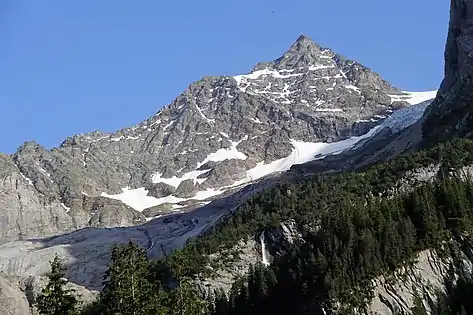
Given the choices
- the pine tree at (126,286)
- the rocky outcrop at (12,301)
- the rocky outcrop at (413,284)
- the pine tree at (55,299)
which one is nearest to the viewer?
the pine tree at (55,299)

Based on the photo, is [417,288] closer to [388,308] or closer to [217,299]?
[388,308]

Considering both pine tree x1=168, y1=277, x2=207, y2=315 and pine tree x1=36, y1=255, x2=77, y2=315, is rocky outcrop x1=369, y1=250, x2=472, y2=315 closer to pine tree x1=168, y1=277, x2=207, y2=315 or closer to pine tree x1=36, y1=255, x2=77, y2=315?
pine tree x1=168, y1=277, x2=207, y2=315

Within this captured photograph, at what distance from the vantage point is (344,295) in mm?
105375

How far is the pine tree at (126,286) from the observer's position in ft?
207

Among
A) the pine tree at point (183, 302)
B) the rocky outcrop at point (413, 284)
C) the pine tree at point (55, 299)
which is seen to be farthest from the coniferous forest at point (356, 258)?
the pine tree at point (55, 299)

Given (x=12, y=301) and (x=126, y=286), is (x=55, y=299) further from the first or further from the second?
(x=12, y=301)

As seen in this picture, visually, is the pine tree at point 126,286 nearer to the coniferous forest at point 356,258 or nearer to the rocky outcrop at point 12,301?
the coniferous forest at point 356,258

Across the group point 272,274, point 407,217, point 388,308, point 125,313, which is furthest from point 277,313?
point 125,313

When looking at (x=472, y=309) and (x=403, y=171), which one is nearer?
(x=472, y=309)

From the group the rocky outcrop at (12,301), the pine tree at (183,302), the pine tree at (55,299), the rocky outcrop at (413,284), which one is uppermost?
the rocky outcrop at (12,301)

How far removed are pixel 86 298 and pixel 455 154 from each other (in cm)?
9190

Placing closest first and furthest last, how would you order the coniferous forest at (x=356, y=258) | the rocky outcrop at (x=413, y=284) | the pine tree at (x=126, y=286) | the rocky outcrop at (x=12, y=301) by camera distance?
the pine tree at (x=126, y=286), the rocky outcrop at (x=413, y=284), the coniferous forest at (x=356, y=258), the rocky outcrop at (x=12, y=301)

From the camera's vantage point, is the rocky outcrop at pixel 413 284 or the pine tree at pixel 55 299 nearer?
the pine tree at pixel 55 299

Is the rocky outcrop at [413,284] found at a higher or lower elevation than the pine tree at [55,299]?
lower
